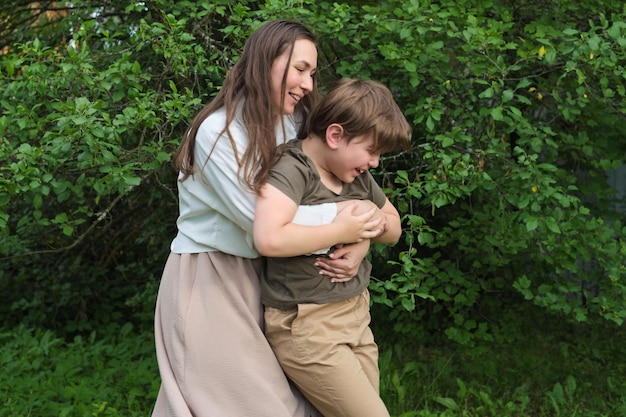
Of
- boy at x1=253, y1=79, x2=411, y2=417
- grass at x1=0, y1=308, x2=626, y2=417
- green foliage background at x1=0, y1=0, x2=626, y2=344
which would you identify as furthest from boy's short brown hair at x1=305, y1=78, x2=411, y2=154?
grass at x1=0, y1=308, x2=626, y2=417

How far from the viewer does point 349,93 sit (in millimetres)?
2518

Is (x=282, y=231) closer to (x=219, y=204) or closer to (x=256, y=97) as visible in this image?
(x=219, y=204)

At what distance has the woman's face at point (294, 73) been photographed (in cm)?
258

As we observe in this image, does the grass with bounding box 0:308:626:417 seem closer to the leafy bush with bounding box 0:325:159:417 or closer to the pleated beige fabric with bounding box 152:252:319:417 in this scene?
the leafy bush with bounding box 0:325:159:417

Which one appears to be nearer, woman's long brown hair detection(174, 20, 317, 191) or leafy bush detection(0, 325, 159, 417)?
woman's long brown hair detection(174, 20, 317, 191)

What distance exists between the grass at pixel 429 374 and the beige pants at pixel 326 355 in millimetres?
2013

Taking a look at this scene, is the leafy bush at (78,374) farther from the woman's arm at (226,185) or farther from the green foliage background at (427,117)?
the woman's arm at (226,185)

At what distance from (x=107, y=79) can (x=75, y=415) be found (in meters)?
1.79

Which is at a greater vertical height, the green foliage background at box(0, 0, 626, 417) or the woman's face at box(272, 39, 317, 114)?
the woman's face at box(272, 39, 317, 114)

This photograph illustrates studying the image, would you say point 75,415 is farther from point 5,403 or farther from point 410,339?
point 410,339

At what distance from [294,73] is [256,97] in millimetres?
139

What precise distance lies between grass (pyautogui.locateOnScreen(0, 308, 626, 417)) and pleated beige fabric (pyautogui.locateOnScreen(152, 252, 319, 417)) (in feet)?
6.74

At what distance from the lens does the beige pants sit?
250 centimetres

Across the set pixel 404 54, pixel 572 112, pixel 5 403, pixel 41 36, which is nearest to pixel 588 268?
pixel 572 112
